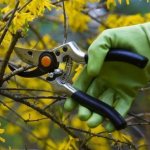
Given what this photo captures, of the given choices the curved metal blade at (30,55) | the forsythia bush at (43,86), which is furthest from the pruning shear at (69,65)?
the forsythia bush at (43,86)

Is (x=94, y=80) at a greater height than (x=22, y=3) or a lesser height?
lesser

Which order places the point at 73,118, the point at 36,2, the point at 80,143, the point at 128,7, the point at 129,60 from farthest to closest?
the point at 128,7
the point at 73,118
the point at 80,143
the point at 36,2
the point at 129,60

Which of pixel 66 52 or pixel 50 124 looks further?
pixel 50 124

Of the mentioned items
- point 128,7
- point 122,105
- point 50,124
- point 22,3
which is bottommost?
point 50,124

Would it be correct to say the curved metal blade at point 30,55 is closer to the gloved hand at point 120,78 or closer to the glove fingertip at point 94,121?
the gloved hand at point 120,78

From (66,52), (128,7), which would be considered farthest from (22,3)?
(128,7)

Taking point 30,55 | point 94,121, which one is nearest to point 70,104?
point 94,121

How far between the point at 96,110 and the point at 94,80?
0.50 feet

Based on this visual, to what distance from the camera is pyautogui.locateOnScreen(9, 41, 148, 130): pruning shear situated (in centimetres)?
198

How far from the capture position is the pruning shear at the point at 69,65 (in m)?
1.98

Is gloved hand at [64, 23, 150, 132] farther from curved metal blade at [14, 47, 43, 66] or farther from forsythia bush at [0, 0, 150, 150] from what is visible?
forsythia bush at [0, 0, 150, 150]

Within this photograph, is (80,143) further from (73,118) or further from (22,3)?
(73,118)

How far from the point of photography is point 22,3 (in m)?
2.41

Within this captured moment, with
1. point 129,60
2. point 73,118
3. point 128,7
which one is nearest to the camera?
point 129,60
